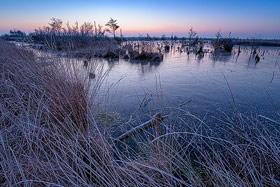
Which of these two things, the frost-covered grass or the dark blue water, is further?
the dark blue water

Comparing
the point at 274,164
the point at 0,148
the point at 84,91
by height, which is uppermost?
the point at 84,91

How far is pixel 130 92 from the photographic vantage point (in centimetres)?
379

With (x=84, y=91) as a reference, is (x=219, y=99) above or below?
below

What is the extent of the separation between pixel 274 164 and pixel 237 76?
4.89 m

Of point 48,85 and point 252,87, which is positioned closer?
point 48,85

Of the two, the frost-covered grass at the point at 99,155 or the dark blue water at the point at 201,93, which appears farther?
the dark blue water at the point at 201,93

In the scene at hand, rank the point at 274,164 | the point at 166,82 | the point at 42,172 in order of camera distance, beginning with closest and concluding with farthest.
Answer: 1. the point at 42,172
2. the point at 274,164
3. the point at 166,82

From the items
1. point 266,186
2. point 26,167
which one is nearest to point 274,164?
point 266,186

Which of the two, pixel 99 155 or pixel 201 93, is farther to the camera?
pixel 201 93

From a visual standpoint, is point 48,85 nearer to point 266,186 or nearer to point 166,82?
point 266,186

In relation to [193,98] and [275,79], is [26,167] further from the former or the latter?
[275,79]

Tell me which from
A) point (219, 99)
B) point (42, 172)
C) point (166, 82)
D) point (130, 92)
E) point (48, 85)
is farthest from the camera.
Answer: point (166, 82)

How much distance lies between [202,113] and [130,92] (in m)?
1.82

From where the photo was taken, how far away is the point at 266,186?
1012 mm
